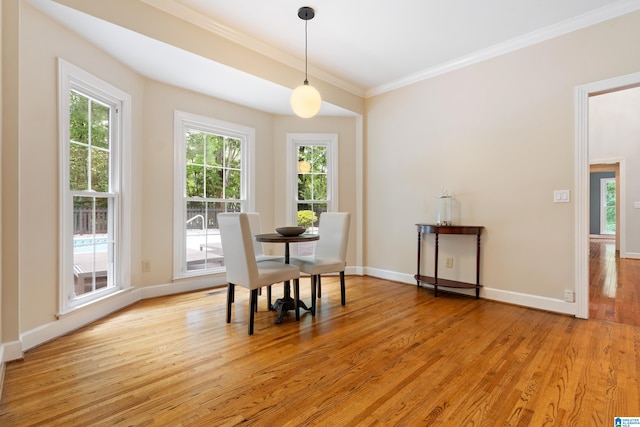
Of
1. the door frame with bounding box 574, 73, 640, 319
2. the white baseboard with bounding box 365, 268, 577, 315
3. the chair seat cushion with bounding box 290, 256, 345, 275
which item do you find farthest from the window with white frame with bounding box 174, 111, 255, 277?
the door frame with bounding box 574, 73, 640, 319

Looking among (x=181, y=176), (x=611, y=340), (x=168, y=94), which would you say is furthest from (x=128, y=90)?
(x=611, y=340)

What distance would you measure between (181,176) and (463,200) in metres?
3.38

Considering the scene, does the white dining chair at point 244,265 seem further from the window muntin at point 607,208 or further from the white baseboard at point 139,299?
the window muntin at point 607,208

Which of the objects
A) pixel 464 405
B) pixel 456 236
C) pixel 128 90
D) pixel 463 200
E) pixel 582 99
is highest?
pixel 128 90

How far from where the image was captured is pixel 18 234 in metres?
2.12

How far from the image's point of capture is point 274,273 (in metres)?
2.75

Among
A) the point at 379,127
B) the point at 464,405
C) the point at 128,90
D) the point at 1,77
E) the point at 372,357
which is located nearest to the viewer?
the point at 464,405

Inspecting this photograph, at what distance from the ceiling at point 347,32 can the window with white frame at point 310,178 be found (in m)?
0.99

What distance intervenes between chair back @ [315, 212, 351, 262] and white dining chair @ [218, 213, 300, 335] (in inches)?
28.2

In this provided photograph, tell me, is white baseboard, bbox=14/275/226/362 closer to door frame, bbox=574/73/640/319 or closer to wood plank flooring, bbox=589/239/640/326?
door frame, bbox=574/73/640/319

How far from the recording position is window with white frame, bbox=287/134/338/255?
4.79 m

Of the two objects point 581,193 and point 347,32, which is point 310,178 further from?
point 581,193

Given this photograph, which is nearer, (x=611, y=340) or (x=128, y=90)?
(x=611, y=340)

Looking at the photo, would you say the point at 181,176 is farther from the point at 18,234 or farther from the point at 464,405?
the point at 464,405
